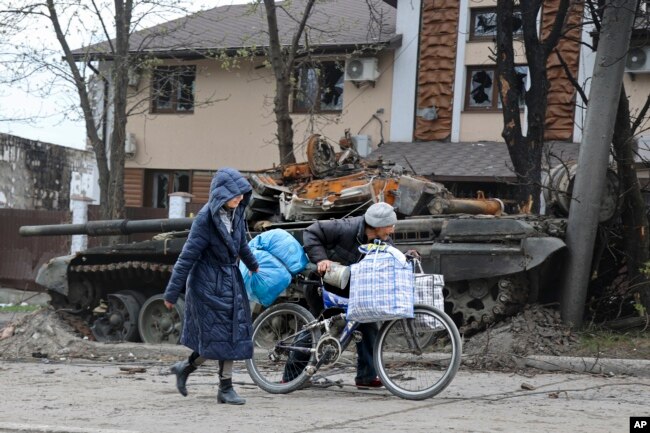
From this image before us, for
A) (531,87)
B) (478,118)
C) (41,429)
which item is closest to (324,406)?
(41,429)

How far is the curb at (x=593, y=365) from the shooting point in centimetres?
1008

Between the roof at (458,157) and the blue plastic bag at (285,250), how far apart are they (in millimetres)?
12951

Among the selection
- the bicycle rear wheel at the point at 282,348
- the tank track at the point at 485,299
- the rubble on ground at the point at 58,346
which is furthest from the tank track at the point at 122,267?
the bicycle rear wheel at the point at 282,348

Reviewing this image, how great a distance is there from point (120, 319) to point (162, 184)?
1577 centimetres

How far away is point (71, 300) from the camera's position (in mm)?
15383

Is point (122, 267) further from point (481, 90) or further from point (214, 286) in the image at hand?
point (481, 90)

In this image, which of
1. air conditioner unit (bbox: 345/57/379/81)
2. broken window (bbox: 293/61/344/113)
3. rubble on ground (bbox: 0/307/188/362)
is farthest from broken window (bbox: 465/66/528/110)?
rubble on ground (bbox: 0/307/188/362)

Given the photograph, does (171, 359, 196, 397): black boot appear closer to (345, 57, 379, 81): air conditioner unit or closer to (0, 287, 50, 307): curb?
(0, 287, 50, 307): curb

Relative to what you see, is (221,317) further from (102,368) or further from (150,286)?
(150,286)

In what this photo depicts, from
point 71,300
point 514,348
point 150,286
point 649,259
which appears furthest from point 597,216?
point 71,300

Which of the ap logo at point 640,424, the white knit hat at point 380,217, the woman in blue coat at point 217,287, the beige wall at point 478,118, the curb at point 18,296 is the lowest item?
the curb at point 18,296

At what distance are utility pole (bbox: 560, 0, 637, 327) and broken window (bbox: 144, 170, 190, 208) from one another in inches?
751

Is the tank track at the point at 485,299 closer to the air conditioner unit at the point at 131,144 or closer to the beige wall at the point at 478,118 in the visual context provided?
the beige wall at the point at 478,118

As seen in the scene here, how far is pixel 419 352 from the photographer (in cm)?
847
